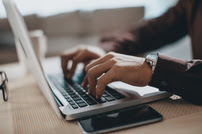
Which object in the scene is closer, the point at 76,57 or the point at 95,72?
the point at 95,72

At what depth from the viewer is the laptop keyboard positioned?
0.53 m

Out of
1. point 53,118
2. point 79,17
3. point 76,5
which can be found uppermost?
point 76,5

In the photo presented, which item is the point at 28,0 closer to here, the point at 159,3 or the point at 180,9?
the point at 159,3

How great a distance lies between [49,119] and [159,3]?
343cm

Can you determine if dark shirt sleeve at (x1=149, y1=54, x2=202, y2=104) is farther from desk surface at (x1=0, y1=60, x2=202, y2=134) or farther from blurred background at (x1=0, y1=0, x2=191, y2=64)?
blurred background at (x1=0, y1=0, x2=191, y2=64)

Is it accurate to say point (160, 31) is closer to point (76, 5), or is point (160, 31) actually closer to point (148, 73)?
point (148, 73)

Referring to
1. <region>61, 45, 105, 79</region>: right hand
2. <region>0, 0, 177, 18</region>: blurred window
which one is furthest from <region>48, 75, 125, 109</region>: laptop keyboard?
<region>0, 0, 177, 18</region>: blurred window

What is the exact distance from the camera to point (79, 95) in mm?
594

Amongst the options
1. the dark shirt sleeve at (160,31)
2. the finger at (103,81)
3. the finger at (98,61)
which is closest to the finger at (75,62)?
the finger at (98,61)

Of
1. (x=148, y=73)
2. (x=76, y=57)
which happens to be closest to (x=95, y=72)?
(x=148, y=73)

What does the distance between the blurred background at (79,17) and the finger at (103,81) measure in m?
2.44

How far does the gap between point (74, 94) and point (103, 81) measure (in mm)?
105

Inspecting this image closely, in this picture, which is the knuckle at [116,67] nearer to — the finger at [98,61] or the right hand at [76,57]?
the finger at [98,61]

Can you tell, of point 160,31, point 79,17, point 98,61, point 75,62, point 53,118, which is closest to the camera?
point 53,118
